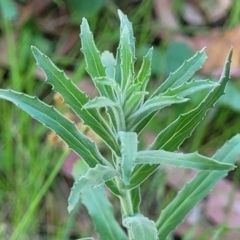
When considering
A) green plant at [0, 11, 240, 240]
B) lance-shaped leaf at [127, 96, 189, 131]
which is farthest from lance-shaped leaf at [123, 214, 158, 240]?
lance-shaped leaf at [127, 96, 189, 131]

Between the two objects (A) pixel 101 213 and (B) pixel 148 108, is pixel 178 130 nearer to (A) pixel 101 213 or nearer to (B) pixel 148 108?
(B) pixel 148 108

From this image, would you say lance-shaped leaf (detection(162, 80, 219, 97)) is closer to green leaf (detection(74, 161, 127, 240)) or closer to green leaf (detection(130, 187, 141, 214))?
green leaf (detection(130, 187, 141, 214))

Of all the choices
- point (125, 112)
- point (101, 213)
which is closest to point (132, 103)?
point (125, 112)

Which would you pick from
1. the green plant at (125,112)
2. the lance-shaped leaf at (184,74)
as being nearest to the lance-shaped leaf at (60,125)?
the green plant at (125,112)

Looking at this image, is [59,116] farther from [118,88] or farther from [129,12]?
[129,12]

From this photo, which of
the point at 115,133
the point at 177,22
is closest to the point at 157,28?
the point at 177,22
